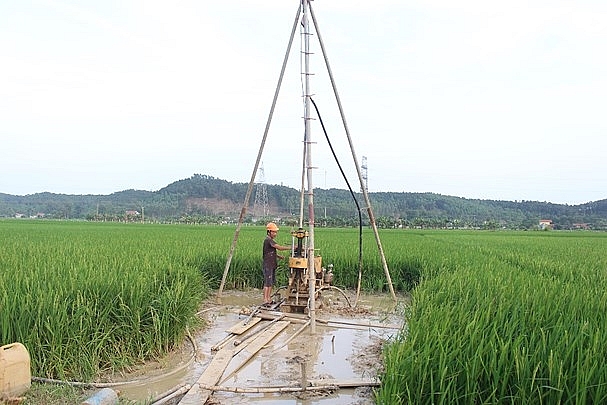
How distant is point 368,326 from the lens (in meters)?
7.05

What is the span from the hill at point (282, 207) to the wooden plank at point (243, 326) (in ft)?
189

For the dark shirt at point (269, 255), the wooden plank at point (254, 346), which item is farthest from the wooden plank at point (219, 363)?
the dark shirt at point (269, 255)

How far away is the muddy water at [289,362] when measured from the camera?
14.7 ft

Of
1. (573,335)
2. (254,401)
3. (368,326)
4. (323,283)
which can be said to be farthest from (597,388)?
(323,283)

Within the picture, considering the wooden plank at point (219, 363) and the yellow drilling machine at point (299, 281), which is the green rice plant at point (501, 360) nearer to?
the wooden plank at point (219, 363)

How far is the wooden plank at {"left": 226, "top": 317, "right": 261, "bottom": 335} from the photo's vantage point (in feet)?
21.4

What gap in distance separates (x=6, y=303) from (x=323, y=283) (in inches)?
185

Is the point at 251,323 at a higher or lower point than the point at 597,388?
lower

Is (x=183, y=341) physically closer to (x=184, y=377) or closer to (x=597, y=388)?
(x=184, y=377)

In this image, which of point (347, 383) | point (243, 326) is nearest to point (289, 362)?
point (347, 383)

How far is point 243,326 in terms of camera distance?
267 inches

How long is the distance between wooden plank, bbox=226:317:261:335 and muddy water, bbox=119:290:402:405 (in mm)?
199

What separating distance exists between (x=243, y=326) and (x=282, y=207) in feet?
203

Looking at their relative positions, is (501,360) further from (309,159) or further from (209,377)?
(309,159)
